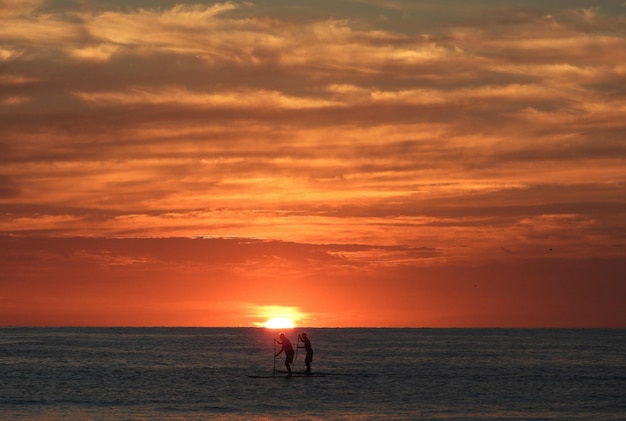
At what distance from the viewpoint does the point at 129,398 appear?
172 feet

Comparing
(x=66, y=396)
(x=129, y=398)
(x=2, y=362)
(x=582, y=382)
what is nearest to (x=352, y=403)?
(x=129, y=398)

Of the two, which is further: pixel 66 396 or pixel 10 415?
pixel 66 396

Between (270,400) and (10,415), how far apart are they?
1320 cm

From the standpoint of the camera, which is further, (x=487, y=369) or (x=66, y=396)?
(x=487, y=369)

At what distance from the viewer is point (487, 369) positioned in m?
80.2

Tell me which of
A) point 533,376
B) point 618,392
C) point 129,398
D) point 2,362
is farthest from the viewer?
point 2,362

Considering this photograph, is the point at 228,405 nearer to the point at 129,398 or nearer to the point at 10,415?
the point at 129,398

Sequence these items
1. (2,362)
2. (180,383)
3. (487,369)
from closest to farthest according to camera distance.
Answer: (180,383) < (487,369) < (2,362)

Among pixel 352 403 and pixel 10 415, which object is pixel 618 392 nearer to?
pixel 352 403

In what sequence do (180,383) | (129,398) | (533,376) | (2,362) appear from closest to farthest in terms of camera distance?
(129,398) → (180,383) → (533,376) → (2,362)

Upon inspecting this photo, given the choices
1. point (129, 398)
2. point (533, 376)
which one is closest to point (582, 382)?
point (533, 376)

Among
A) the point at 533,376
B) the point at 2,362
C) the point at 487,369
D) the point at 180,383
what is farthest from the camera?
the point at 2,362

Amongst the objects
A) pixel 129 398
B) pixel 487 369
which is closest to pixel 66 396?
pixel 129 398

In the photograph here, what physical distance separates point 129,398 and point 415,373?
27974 mm
